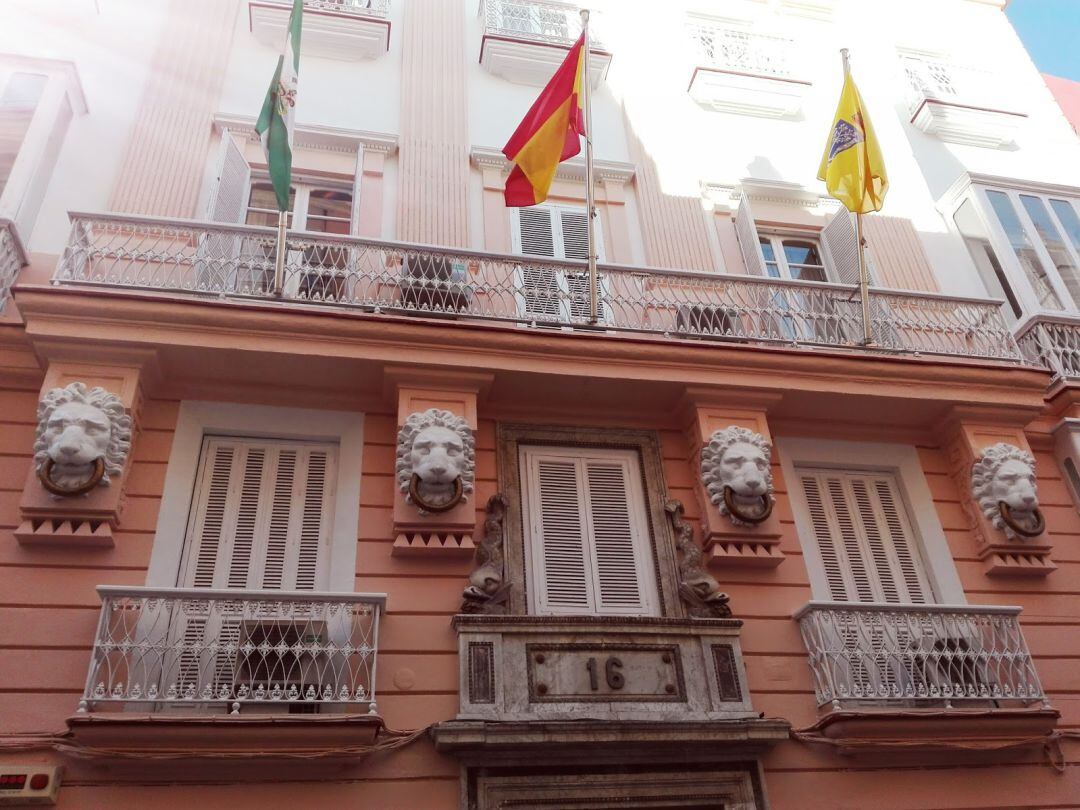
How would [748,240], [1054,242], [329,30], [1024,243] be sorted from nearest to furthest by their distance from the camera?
[748,240] < [1024,243] < [1054,242] < [329,30]


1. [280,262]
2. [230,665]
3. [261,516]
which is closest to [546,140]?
[280,262]

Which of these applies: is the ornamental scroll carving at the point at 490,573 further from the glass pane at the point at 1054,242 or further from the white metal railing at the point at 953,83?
the white metal railing at the point at 953,83

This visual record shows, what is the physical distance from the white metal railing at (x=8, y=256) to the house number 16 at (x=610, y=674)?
627cm

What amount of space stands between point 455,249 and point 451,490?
2.78 meters

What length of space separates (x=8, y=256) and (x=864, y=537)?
28.8ft

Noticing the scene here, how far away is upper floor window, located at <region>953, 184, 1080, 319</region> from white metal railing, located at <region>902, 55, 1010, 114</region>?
2.57m

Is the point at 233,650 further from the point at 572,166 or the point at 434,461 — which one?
the point at 572,166

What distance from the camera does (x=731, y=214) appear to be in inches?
464

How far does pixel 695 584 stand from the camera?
8070 millimetres

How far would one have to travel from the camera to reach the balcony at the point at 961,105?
13542mm

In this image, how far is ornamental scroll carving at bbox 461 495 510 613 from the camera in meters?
7.62

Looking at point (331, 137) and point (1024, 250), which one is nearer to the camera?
point (331, 137)

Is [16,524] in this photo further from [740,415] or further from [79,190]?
[740,415]

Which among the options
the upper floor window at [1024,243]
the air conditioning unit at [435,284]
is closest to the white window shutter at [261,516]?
the air conditioning unit at [435,284]
